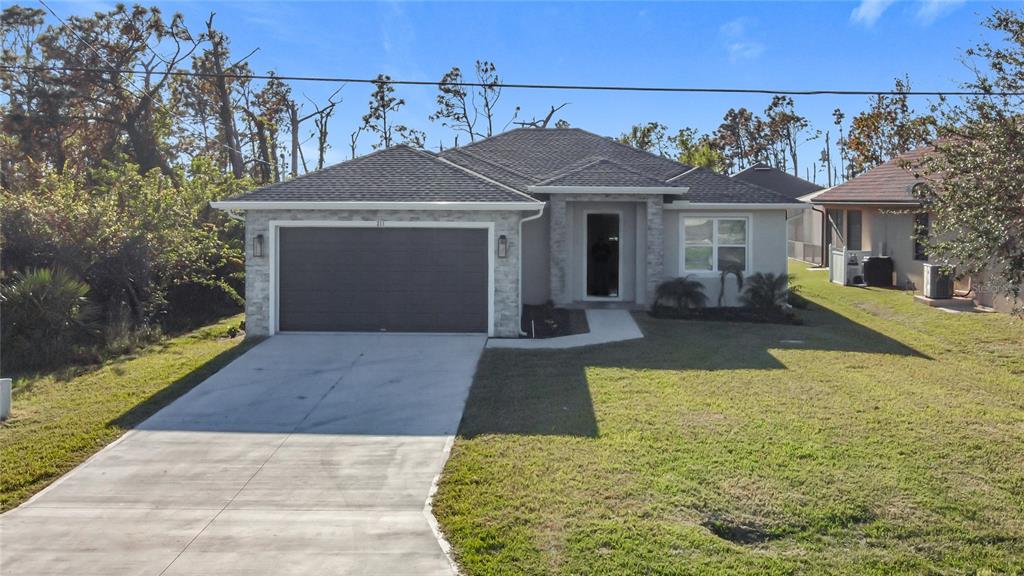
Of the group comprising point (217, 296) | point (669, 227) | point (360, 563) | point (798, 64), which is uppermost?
point (798, 64)

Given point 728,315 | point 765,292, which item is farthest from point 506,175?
point 765,292

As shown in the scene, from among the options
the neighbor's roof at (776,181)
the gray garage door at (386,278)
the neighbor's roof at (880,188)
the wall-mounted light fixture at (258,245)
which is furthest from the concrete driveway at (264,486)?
the neighbor's roof at (776,181)

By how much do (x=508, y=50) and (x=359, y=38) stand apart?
12.8 ft

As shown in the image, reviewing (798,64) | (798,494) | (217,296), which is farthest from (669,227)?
(798,494)

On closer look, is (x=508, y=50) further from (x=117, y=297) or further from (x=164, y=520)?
(x=164, y=520)

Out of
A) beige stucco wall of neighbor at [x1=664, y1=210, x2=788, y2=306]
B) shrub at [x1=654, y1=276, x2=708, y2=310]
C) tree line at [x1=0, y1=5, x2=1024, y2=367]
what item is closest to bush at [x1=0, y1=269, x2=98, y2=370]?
tree line at [x1=0, y1=5, x2=1024, y2=367]

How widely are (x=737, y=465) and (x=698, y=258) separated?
1118 cm

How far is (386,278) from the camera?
14664 mm

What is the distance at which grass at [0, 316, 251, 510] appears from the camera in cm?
804

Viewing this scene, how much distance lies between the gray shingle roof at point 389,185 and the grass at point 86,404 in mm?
2843

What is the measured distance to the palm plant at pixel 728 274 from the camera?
59.2 feet

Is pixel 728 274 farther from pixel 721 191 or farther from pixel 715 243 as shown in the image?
pixel 721 191

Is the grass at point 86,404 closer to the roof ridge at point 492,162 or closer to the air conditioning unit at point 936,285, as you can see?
the roof ridge at point 492,162

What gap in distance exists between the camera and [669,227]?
18375mm
